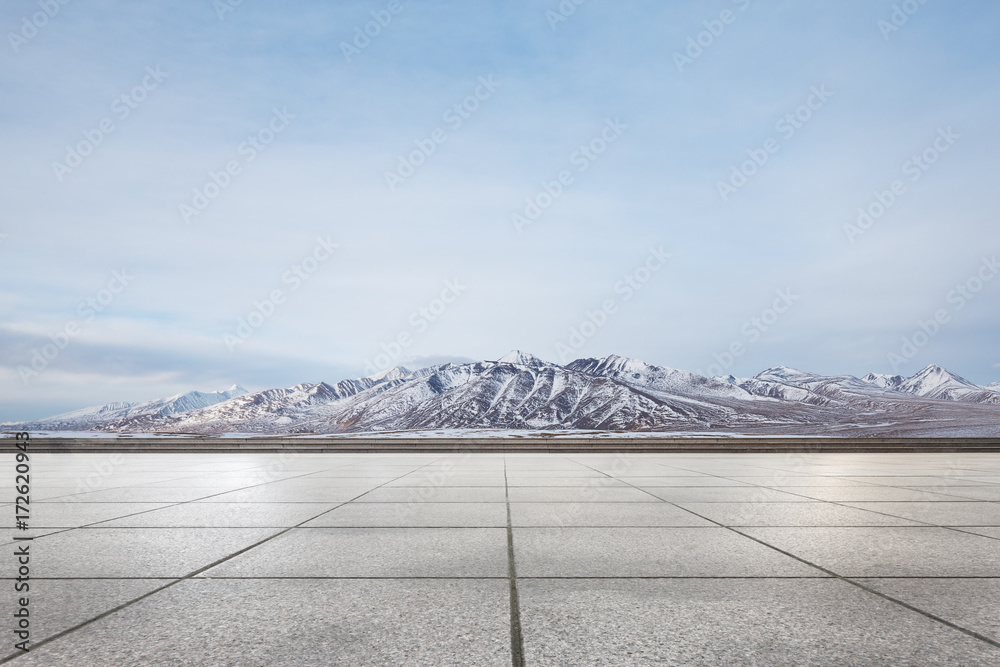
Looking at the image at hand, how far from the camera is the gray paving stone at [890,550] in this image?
402 centimetres

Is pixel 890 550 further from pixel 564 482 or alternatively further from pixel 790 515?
pixel 564 482

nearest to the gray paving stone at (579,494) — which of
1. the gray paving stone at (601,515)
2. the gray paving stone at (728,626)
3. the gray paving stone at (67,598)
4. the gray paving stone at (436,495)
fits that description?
the gray paving stone at (436,495)

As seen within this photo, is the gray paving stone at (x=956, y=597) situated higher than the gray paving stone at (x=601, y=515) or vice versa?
the gray paving stone at (x=601, y=515)

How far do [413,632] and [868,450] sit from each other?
2376 centimetres

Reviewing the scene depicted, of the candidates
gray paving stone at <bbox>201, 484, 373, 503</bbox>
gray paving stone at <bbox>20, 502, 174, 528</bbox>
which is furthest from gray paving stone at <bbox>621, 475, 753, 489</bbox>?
gray paving stone at <bbox>20, 502, 174, 528</bbox>

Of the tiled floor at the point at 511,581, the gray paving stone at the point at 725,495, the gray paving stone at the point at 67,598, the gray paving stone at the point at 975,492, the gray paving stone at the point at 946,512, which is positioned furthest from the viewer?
the gray paving stone at the point at 975,492

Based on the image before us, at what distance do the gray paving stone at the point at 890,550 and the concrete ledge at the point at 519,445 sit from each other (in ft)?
54.6

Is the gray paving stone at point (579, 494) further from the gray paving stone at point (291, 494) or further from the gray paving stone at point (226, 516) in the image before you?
the gray paving stone at point (226, 516)

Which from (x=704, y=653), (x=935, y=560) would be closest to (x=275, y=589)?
(x=704, y=653)

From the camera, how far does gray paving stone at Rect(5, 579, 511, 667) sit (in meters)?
2.57

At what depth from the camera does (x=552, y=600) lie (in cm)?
335

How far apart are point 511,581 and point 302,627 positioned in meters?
Result: 1.31

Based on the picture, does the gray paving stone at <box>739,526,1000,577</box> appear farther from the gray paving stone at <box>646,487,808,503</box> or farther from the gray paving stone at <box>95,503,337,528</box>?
the gray paving stone at <box>95,503,337,528</box>

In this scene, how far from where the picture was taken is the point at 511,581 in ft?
12.3
